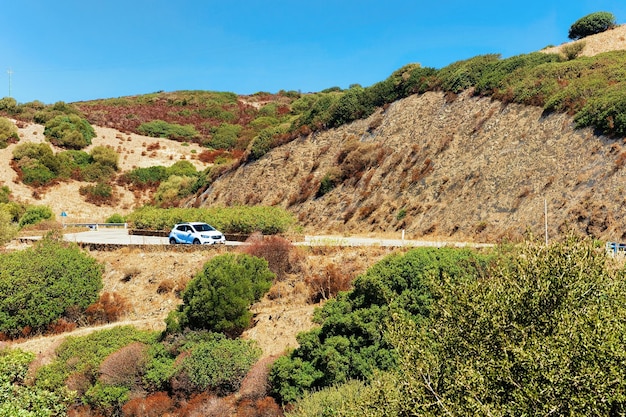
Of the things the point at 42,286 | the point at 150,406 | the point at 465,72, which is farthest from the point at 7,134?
the point at 150,406

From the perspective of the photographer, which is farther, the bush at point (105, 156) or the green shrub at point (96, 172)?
the bush at point (105, 156)

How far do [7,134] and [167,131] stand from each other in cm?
2504

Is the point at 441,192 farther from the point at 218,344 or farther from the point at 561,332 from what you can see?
the point at 561,332

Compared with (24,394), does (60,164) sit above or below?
above

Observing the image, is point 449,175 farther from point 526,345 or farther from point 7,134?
point 7,134

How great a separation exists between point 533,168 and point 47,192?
180 ft

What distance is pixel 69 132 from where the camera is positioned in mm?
73000

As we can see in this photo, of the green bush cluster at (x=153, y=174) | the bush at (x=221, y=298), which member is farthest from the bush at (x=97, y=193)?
the bush at (x=221, y=298)

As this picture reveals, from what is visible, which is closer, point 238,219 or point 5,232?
point 238,219

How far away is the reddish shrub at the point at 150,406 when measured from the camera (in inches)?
675

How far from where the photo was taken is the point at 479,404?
22.1 feet

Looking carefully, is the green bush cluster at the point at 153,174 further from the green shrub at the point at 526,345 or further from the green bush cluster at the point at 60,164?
the green shrub at the point at 526,345

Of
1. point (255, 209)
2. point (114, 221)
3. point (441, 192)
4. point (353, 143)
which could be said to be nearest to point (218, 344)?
point (255, 209)

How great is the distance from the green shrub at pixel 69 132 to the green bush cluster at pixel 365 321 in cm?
6578
